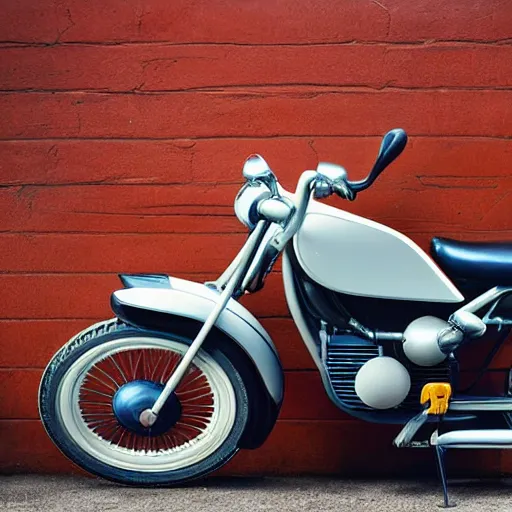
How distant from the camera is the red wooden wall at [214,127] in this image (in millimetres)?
3951

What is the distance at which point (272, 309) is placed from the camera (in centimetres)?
404

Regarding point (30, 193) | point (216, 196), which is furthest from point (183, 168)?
point (30, 193)

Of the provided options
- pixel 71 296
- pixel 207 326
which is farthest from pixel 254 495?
pixel 71 296

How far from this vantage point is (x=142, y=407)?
11.6ft

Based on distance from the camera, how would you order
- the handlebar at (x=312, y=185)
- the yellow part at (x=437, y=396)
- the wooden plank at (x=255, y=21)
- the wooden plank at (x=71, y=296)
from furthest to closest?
1. the wooden plank at (x=71, y=296)
2. the wooden plank at (x=255, y=21)
3. the yellow part at (x=437, y=396)
4. the handlebar at (x=312, y=185)

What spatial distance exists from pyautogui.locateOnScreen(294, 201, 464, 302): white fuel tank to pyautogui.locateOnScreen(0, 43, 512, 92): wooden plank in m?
0.77

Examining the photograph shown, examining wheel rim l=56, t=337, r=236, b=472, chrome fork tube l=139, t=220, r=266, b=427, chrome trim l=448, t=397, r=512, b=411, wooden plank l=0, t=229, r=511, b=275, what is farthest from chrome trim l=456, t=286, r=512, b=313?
wooden plank l=0, t=229, r=511, b=275

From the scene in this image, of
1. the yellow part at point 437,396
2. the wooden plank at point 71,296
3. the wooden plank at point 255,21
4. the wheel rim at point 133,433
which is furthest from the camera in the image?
the wooden plank at point 71,296

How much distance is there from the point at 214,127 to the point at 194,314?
0.87 meters

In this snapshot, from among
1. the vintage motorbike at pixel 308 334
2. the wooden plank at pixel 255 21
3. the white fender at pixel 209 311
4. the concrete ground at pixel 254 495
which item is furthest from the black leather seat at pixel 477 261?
the wooden plank at pixel 255 21

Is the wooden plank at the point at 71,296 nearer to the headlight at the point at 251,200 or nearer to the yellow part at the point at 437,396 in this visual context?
the headlight at the point at 251,200

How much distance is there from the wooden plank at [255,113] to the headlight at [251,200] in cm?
52

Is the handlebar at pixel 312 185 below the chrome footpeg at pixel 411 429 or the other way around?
the other way around

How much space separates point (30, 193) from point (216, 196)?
77 cm
